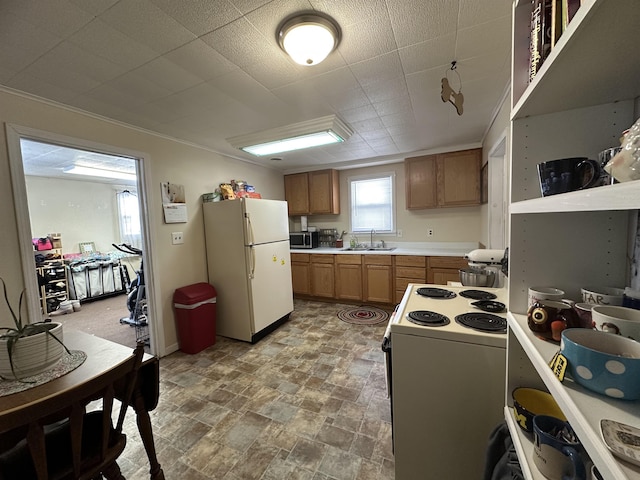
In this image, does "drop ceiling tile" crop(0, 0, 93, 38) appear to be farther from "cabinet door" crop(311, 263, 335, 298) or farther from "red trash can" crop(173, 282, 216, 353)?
"cabinet door" crop(311, 263, 335, 298)

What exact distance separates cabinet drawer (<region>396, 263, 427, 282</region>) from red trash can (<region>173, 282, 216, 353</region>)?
2.60m

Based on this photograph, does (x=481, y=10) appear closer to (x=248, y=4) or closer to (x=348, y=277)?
(x=248, y=4)

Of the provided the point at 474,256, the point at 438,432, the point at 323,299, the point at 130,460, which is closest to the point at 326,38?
the point at 474,256

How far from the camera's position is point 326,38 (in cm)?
141

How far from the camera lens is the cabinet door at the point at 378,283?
397 centimetres

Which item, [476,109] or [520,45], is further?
[476,109]

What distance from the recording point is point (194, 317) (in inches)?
115

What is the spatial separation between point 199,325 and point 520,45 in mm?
3338

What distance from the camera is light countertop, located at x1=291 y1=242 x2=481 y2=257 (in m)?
3.80

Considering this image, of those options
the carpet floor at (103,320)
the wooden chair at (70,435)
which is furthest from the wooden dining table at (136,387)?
the carpet floor at (103,320)

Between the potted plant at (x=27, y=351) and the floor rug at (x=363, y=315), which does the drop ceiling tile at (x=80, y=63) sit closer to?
the potted plant at (x=27, y=351)

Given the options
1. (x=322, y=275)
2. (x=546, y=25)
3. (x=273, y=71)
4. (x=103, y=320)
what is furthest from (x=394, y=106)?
(x=103, y=320)

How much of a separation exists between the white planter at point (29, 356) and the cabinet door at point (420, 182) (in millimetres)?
4122

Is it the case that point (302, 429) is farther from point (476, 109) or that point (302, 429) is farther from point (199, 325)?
point (476, 109)
